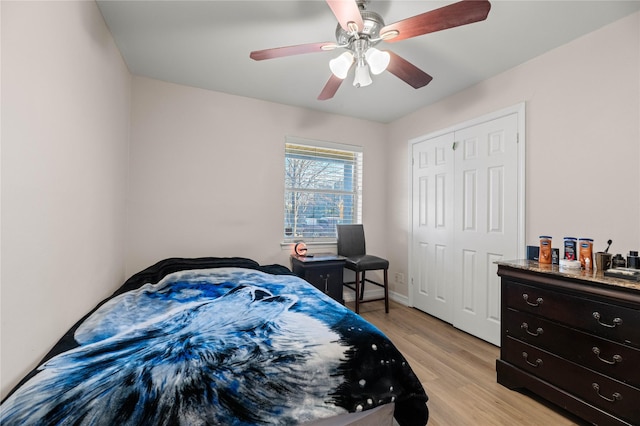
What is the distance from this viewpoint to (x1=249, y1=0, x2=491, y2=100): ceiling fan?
129 cm

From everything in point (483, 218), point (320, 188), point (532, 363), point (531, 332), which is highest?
point (320, 188)

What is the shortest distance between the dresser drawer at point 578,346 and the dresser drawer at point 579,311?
0.04 meters

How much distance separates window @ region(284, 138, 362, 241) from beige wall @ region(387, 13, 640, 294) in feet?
5.70

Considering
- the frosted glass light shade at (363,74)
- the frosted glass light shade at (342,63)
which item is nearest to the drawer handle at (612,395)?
the frosted glass light shade at (363,74)

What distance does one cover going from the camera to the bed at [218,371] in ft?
2.73

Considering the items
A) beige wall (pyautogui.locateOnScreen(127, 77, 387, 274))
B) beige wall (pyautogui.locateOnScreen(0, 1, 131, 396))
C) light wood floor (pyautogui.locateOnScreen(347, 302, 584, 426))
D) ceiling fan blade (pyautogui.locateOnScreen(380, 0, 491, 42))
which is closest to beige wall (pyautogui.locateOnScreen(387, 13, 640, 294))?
light wood floor (pyautogui.locateOnScreen(347, 302, 584, 426))

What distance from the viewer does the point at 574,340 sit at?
5.08 ft

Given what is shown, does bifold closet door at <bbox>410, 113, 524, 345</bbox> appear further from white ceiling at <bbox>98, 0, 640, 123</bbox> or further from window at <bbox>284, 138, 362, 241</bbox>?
window at <bbox>284, 138, 362, 241</bbox>

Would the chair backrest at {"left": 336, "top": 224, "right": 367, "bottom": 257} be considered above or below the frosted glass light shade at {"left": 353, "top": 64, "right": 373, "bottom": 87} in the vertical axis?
below

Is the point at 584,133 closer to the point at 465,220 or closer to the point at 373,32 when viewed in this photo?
the point at 465,220

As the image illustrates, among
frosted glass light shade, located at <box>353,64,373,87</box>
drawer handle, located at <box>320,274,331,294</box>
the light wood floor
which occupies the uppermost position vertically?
frosted glass light shade, located at <box>353,64,373,87</box>

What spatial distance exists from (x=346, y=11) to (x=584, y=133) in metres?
1.92

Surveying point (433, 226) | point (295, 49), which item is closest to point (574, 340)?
point (433, 226)

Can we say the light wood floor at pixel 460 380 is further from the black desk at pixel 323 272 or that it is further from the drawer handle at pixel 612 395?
the black desk at pixel 323 272
